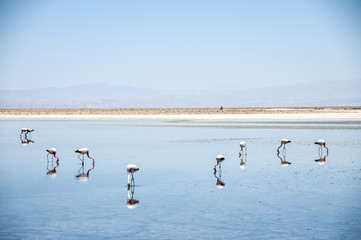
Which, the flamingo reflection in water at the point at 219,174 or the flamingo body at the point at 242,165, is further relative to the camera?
the flamingo body at the point at 242,165

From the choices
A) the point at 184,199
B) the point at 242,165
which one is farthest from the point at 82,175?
the point at 242,165

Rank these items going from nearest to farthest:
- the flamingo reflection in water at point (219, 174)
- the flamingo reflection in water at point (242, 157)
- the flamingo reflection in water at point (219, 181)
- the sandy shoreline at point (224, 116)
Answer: the flamingo reflection in water at point (219, 181), the flamingo reflection in water at point (219, 174), the flamingo reflection in water at point (242, 157), the sandy shoreline at point (224, 116)

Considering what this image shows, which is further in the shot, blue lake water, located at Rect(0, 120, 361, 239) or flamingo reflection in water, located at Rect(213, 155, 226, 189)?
flamingo reflection in water, located at Rect(213, 155, 226, 189)

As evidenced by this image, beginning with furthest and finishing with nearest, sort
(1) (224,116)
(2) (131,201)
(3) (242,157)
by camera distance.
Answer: (1) (224,116), (3) (242,157), (2) (131,201)

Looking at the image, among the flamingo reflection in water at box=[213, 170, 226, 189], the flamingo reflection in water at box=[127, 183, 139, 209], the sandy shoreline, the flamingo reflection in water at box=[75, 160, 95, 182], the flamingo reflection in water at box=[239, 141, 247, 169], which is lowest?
→ the flamingo reflection in water at box=[127, 183, 139, 209]

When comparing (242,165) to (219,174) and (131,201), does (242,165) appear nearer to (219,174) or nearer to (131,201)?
(219,174)

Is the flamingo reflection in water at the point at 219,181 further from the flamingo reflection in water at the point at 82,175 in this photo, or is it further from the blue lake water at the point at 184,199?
the flamingo reflection in water at the point at 82,175

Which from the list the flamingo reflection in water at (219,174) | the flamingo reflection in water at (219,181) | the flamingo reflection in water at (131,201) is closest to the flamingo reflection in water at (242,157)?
the flamingo reflection in water at (219,174)

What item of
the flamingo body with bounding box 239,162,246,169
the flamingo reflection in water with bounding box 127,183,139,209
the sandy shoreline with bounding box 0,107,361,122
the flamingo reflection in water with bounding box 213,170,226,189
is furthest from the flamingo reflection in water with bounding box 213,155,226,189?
the sandy shoreline with bounding box 0,107,361,122

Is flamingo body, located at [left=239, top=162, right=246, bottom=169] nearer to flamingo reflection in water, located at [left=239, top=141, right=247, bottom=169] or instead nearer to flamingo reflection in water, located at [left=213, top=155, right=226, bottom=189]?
flamingo reflection in water, located at [left=239, top=141, right=247, bottom=169]

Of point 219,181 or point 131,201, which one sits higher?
point 219,181

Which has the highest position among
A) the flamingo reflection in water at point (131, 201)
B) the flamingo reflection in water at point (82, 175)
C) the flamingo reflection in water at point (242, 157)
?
the flamingo reflection in water at point (242, 157)

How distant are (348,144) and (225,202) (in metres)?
17.4

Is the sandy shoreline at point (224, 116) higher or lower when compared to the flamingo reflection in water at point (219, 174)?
higher
